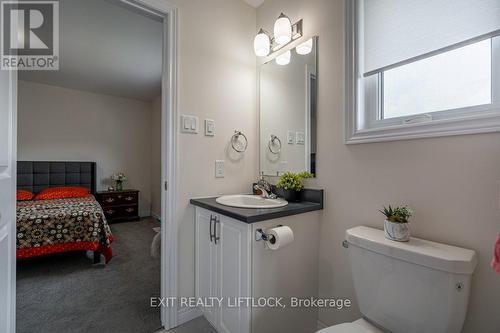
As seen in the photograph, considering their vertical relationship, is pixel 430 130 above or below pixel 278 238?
above

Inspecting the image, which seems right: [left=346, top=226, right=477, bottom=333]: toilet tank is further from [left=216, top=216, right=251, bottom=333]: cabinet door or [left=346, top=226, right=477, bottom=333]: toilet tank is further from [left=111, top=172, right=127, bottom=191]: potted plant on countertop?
[left=111, top=172, right=127, bottom=191]: potted plant on countertop

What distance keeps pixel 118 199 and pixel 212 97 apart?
3461 mm

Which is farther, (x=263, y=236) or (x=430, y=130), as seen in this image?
(x=263, y=236)

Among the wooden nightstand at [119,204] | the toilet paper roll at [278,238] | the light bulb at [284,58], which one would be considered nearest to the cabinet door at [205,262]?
the toilet paper roll at [278,238]

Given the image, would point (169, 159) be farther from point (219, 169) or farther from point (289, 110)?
point (289, 110)

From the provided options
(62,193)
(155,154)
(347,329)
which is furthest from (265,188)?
(155,154)

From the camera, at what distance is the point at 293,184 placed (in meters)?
1.53

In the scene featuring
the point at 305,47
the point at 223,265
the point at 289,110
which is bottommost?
the point at 223,265

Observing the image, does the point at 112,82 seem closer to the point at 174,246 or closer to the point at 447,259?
the point at 174,246

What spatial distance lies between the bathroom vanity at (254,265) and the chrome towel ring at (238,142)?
0.55 meters

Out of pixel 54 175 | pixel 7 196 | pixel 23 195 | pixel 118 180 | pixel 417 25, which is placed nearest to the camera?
pixel 7 196

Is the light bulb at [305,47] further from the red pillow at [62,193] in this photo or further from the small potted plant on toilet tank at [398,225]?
the red pillow at [62,193]

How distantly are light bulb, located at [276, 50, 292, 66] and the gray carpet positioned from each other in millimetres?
2116

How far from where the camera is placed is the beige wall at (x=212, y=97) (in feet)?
5.17
